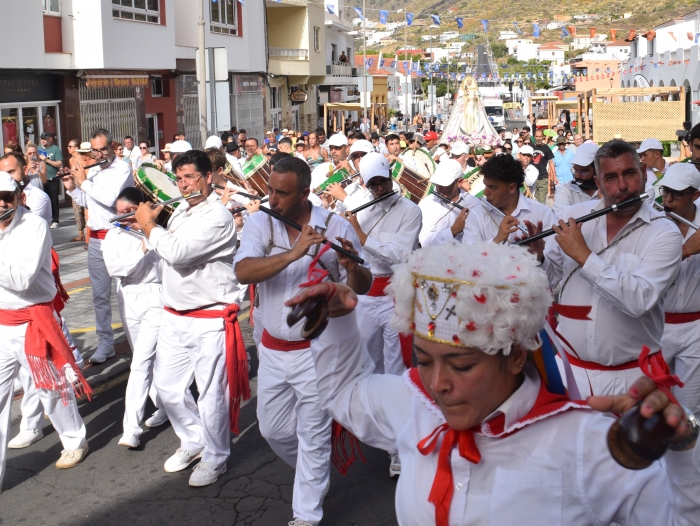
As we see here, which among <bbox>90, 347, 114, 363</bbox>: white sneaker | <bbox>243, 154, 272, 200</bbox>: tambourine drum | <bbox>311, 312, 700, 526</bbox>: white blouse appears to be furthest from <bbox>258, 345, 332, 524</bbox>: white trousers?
<bbox>90, 347, 114, 363</bbox>: white sneaker

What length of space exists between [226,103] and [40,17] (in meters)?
7.20

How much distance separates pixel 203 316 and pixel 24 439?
1.98m

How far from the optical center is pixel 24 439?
21.6 ft

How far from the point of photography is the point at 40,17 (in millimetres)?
19047

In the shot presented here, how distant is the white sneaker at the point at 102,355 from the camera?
27.8ft

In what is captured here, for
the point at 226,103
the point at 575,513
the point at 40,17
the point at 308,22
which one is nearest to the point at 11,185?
the point at 575,513

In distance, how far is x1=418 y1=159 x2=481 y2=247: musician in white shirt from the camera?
7973 millimetres

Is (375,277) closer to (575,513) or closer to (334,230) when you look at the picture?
(334,230)

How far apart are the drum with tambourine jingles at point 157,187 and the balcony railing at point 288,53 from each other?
37257mm

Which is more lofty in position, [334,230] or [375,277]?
[334,230]

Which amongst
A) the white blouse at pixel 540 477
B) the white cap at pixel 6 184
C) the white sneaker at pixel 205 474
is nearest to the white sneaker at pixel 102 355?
the white sneaker at pixel 205 474

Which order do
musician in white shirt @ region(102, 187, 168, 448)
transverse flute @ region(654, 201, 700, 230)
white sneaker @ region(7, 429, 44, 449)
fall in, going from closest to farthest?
transverse flute @ region(654, 201, 700, 230) < white sneaker @ region(7, 429, 44, 449) < musician in white shirt @ region(102, 187, 168, 448)

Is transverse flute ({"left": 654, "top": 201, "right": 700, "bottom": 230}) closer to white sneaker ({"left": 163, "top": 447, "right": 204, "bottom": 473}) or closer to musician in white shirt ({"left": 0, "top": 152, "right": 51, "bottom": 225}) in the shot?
white sneaker ({"left": 163, "top": 447, "right": 204, "bottom": 473})

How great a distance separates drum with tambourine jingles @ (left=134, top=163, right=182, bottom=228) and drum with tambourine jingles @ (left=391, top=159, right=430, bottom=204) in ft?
10.9
